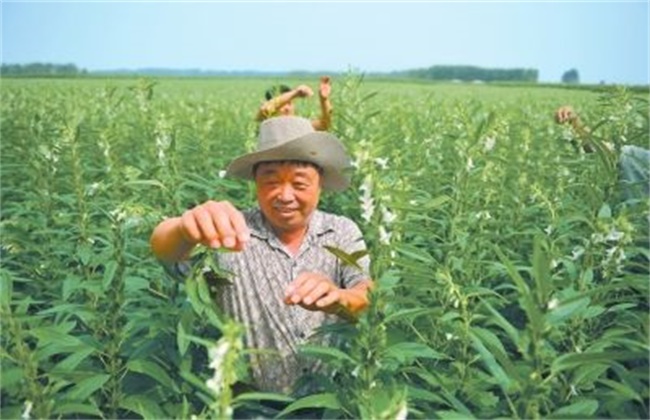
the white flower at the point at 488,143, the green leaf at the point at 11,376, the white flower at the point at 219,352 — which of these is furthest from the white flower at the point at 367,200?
the white flower at the point at 488,143

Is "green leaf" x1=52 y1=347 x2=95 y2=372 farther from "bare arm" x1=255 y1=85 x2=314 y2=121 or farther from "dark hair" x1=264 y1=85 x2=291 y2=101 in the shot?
"dark hair" x1=264 y1=85 x2=291 y2=101

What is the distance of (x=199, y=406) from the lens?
2787 mm

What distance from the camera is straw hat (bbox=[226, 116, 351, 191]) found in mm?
2861

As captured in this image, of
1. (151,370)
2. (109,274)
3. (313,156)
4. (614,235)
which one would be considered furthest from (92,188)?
(614,235)

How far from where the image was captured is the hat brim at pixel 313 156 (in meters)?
2.86

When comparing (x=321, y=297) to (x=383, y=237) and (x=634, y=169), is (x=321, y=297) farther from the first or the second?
(x=634, y=169)

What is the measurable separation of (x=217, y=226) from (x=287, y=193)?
0.77m

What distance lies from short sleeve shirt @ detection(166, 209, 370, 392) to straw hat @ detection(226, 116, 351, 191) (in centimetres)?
20

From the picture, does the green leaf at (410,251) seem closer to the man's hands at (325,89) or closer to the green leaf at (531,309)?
the green leaf at (531,309)

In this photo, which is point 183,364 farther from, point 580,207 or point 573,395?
point 580,207

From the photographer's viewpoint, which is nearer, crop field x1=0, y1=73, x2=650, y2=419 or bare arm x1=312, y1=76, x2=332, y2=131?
crop field x1=0, y1=73, x2=650, y2=419

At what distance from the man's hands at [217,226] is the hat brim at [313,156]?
2.24 ft

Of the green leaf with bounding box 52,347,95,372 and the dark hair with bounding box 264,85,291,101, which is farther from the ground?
the dark hair with bounding box 264,85,291,101

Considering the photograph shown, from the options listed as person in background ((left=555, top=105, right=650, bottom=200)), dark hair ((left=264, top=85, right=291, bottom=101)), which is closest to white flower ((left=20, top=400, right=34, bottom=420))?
person in background ((left=555, top=105, right=650, bottom=200))
